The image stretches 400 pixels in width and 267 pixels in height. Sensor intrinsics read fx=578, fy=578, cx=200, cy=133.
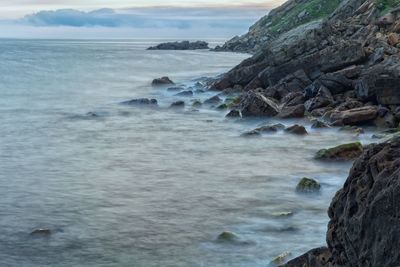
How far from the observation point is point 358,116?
1513 inches

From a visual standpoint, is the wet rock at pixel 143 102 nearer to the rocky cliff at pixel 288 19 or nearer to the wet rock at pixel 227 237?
the wet rock at pixel 227 237

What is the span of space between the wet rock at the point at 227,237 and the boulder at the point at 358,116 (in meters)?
22.2

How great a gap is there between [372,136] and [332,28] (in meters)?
30.8

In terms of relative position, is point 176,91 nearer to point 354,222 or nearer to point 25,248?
point 25,248

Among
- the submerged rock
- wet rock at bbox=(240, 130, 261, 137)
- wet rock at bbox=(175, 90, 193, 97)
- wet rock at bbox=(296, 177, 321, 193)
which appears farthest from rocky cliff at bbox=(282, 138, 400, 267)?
wet rock at bbox=(175, 90, 193, 97)

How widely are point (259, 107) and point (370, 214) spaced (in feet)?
115

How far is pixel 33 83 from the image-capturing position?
8425cm

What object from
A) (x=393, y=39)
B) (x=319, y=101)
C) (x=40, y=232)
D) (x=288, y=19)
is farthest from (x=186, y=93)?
(x=288, y=19)

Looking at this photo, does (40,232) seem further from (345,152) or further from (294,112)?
(294,112)

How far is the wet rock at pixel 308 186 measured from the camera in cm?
2361

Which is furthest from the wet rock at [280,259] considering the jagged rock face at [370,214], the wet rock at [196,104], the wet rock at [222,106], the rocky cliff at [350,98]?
the wet rock at [196,104]

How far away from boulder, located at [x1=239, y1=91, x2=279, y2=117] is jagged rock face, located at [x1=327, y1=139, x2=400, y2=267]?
33366mm

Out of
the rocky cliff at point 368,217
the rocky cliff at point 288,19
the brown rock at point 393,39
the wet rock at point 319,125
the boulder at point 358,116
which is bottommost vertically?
the wet rock at point 319,125

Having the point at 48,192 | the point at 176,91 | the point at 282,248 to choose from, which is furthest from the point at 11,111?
the point at 282,248
